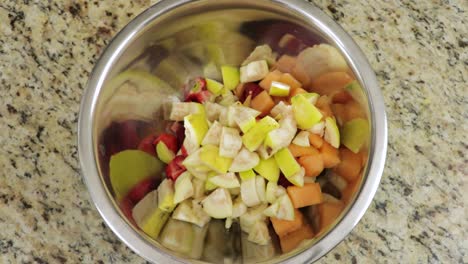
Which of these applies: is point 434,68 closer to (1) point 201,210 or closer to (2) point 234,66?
(2) point 234,66

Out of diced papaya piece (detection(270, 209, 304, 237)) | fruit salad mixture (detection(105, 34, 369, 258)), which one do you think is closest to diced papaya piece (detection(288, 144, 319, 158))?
fruit salad mixture (detection(105, 34, 369, 258))

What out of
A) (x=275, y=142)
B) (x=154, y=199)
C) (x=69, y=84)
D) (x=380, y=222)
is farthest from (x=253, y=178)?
(x=69, y=84)

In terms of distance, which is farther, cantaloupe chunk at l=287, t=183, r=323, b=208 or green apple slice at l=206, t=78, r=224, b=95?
green apple slice at l=206, t=78, r=224, b=95

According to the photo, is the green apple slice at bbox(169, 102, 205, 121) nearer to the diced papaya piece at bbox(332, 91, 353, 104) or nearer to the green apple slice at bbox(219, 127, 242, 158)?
the green apple slice at bbox(219, 127, 242, 158)

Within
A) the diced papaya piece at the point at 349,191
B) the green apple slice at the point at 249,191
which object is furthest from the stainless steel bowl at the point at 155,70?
the green apple slice at the point at 249,191

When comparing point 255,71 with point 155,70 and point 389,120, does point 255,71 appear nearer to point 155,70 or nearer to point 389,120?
point 155,70

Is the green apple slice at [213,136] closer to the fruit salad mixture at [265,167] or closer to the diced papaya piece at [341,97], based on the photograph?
the fruit salad mixture at [265,167]

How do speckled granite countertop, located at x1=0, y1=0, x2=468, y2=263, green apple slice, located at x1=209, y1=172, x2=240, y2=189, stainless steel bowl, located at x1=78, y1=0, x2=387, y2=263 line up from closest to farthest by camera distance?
stainless steel bowl, located at x1=78, y1=0, x2=387, y2=263, green apple slice, located at x1=209, y1=172, x2=240, y2=189, speckled granite countertop, located at x1=0, y1=0, x2=468, y2=263
